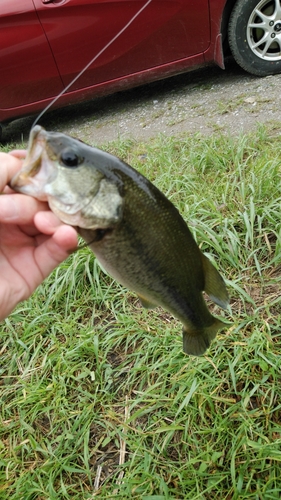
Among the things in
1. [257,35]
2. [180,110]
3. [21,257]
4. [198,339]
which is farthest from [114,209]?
[257,35]

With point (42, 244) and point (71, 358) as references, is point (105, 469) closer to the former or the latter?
point (71, 358)

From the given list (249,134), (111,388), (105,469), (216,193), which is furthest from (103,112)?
(105,469)

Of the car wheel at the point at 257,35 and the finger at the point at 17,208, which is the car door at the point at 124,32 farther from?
the finger at the point at 17,208

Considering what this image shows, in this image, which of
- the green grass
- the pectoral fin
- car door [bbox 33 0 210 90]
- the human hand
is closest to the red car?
car door [bbox 33 0 210 90]

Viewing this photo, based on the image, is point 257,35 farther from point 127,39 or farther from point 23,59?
point 23,59

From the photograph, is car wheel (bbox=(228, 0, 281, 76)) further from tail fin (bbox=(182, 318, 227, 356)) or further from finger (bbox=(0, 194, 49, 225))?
finger (bbox=(0, 194, 49, 225))

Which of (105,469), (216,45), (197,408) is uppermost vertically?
(216,45)

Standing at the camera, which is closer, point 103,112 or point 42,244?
point 42,244
